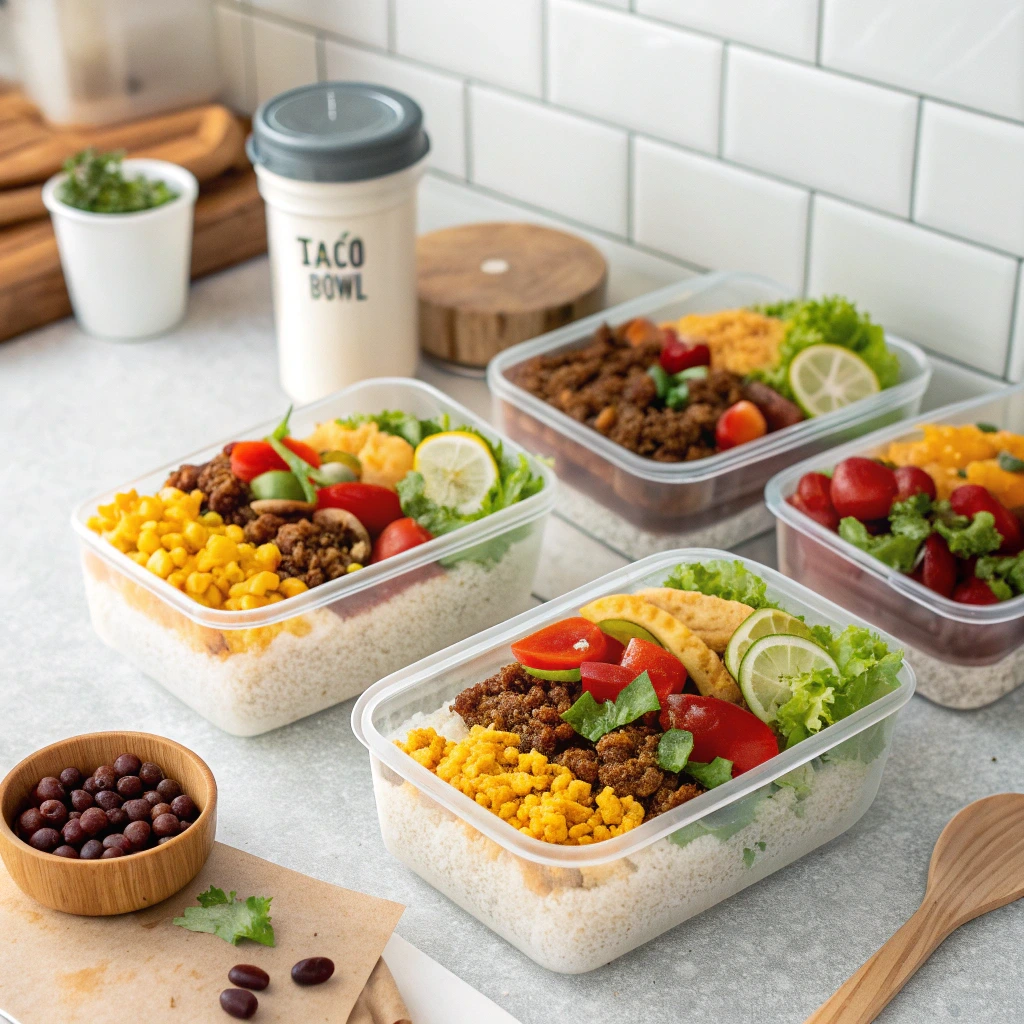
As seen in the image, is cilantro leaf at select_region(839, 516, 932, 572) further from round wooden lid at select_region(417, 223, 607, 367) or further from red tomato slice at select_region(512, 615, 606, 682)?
round wooden lid at select_region(417, 223, 607, 367)

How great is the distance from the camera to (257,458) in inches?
47.3

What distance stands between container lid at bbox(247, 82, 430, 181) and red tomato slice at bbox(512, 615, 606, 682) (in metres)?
0.58

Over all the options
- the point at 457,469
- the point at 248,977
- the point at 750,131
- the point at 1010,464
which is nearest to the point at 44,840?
the point at 248,977

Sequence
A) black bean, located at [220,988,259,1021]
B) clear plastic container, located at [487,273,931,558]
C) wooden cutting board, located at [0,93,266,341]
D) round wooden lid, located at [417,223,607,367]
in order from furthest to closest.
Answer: wooden cutting board, located at [0,93,266,341]
round wooden lid, located at [417,223,607,367]
clear plastic container, located at [487,273,931,558]
black bean, located at [220,988,259,1021]

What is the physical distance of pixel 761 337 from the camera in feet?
4.69

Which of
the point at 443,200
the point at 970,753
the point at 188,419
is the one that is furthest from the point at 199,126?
the point at 970,753

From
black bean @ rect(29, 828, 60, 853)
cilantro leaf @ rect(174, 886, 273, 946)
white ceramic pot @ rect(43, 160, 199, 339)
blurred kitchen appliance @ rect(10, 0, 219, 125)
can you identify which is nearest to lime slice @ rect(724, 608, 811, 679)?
cilantro leaf @ rect(174, 886, 273, 946)

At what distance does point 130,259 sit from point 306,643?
2.23 feet

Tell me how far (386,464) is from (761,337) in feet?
1.42

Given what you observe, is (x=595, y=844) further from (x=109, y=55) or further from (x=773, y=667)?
(x=109, y=55)

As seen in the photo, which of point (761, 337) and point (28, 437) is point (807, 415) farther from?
point (28, 437)

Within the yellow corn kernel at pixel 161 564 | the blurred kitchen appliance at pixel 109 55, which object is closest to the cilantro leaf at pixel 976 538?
the yellow corn kernel at pixel 161 564

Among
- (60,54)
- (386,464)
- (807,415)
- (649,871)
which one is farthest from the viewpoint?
(60,54)

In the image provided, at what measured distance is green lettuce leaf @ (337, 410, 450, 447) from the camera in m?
1.30
